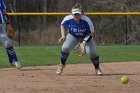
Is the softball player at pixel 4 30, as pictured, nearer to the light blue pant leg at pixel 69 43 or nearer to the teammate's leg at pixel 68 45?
the teammate's leg at pixel 68 45

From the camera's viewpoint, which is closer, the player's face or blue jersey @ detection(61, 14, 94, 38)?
the player's face

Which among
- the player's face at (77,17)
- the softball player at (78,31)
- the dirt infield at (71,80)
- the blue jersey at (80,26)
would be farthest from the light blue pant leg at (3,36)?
the player's face at (77,17)

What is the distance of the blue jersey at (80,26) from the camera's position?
11883 millimetres

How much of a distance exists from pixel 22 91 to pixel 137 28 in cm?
2381

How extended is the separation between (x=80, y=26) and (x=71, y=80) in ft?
4.82

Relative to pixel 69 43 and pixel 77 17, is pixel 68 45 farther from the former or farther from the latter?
pixel 77 17

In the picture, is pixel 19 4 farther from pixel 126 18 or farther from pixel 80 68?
pixel 80 68

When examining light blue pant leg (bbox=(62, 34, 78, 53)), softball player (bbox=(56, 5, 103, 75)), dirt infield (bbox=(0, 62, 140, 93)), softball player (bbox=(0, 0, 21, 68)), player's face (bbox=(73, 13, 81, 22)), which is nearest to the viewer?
dirt infield (bbox=(0, 62, 140, 93))

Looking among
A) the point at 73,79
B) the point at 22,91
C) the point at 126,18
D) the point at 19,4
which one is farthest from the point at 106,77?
the point at 19,4

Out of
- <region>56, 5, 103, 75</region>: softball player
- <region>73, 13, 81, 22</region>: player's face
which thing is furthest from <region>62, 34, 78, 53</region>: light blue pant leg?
<region>73, 13, 81, 22</region>: player's face

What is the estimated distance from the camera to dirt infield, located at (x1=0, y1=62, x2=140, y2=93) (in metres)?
9.55

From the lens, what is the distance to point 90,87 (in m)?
9.84

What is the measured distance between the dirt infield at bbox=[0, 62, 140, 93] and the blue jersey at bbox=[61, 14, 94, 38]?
1.01 meters

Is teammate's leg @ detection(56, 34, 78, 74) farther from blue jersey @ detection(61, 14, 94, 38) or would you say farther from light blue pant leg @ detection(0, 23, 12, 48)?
light blue pant leg @ detection(0, 23, 12, 48)
